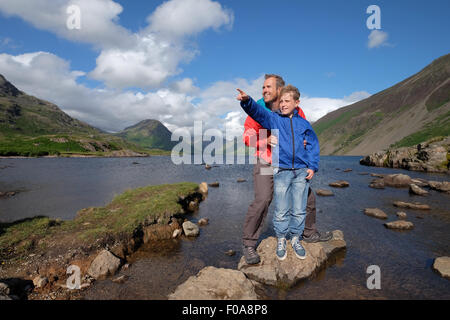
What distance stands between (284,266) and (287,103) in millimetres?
5087

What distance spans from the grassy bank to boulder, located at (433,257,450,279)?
1128cm

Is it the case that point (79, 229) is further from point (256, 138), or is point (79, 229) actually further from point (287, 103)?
point (287, 103)

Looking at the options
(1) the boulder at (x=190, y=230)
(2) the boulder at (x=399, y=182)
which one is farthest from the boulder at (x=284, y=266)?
(2) the boulder at (x=399, y=182)

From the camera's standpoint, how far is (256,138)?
632 cm

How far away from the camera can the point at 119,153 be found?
156 metres

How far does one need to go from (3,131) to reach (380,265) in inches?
10261

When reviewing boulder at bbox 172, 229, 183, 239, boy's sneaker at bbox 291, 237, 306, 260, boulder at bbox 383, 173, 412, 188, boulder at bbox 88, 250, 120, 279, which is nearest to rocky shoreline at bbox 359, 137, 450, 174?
boulder at bbox 383, 173, 412, 188

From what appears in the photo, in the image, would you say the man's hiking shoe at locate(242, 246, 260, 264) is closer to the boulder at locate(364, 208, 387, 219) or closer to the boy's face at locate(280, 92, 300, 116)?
the boy's face at locate(280, 92, 300, 116)

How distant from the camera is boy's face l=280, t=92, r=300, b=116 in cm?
629

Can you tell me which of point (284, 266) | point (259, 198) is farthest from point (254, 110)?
point (284, 266)

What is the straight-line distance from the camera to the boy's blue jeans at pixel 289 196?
6.39 metres
